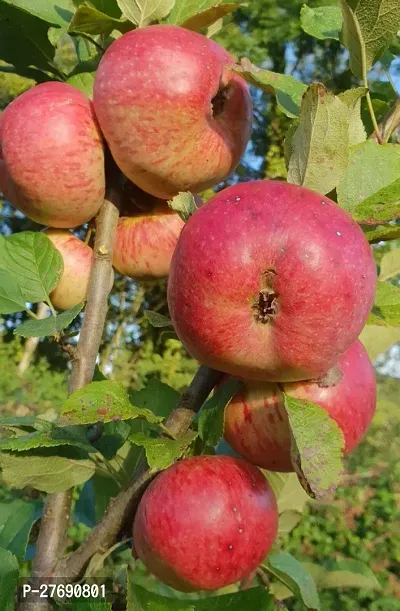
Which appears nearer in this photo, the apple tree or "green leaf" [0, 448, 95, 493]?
the apple tree

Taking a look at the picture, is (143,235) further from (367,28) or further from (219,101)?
(367,28)

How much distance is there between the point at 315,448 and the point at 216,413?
0.09 meters

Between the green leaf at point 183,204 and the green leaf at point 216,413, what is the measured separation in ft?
0.41

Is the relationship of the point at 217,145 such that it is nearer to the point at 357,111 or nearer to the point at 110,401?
the point at 357,111

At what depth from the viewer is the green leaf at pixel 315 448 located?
1.11 feet

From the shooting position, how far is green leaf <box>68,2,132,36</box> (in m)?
0.54

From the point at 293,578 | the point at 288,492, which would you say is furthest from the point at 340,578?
the point at 293,578

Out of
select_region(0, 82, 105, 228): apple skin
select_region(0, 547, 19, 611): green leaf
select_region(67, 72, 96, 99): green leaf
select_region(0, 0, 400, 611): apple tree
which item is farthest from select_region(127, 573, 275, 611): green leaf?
select_region(67, 72, 96, 99): green leaf

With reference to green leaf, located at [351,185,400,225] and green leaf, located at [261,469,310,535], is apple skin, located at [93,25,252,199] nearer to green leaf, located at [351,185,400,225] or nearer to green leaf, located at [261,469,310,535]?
green leaf, located at [351,185,400,225]

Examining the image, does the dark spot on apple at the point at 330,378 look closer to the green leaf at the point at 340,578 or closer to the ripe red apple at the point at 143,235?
the ripe red apple at the point at 143,235

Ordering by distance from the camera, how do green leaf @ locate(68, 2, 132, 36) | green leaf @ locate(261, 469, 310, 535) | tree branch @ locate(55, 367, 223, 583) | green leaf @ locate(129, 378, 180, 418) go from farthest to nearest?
green leaf @ locate(261, 469, 310, 535)
green leaf @ locate(129, 378, 180, 418)
green leaf @ locate(68, 2, 132, 36)
tree branch @ locate(55, 367, 223, 583)

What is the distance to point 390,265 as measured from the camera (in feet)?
2.08

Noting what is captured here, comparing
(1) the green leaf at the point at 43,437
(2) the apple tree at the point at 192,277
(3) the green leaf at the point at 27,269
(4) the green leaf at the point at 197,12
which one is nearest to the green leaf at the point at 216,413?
(2) the apple tree at the point at 192,277

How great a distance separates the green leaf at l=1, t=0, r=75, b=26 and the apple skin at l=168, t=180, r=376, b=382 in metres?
0.33
